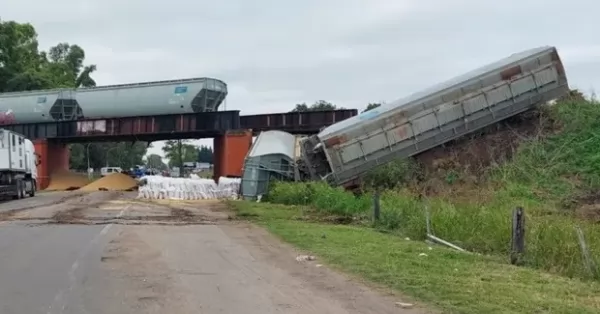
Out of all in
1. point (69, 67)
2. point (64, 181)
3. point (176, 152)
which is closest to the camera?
point (64, 181)

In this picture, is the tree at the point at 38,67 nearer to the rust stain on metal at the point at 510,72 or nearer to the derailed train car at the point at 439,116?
the derailed train car at the point at 439,116

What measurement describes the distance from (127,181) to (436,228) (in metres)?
41.8

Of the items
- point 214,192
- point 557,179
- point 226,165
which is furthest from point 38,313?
point 226,165

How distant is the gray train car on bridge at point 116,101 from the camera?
4553cm

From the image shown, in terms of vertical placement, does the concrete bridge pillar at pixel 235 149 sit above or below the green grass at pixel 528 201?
above

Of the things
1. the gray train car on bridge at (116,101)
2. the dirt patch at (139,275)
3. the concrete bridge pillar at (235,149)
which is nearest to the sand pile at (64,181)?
the gray train car on bridge at (116,101)

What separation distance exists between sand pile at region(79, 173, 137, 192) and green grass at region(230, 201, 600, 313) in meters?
37.2

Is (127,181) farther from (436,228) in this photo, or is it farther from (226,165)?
(436,228)

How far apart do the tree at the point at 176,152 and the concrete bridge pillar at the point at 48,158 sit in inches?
2747

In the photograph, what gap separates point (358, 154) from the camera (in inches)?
1139

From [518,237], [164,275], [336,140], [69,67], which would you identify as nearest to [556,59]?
[336,140]

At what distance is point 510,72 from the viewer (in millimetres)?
29078

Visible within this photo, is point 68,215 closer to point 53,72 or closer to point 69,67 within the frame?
point 53,72

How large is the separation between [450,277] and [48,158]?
47783 mm
